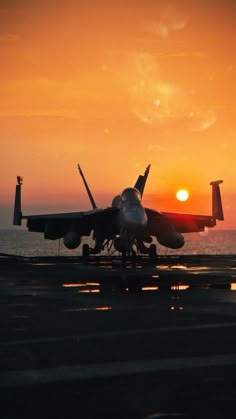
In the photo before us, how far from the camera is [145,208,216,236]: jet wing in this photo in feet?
149

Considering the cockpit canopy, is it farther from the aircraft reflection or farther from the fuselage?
the aircraft reflection

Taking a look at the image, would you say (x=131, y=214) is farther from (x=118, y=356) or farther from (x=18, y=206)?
(x=118, y=356)

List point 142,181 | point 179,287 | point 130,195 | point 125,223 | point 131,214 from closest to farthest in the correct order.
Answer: point 179,287
point 131,214
point 125,223
point 130,195
point 142,181

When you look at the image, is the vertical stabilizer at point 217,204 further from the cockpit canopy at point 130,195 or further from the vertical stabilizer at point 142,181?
the cockpit canopy at point 130,195

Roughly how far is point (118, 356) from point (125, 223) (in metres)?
28.1

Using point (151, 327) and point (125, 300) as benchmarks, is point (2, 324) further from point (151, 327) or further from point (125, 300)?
point (125, 300)

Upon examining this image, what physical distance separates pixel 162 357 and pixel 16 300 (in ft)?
29.5

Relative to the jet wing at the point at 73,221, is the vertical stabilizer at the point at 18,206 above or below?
above

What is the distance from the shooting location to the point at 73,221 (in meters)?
46.2

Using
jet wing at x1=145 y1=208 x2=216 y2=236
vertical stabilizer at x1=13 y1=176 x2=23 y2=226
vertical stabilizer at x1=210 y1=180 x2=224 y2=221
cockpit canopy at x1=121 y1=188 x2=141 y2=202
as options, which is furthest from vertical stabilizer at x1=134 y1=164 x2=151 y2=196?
cockpit canopy at x1=121 y1=188 x2=141 y2=202

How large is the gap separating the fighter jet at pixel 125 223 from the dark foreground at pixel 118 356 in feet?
63.9

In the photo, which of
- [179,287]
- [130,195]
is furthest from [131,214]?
[179,287]

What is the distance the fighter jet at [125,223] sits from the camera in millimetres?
37812

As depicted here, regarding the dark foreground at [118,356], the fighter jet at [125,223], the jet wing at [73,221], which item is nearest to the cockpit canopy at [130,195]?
the fighter jet at [125,223]
